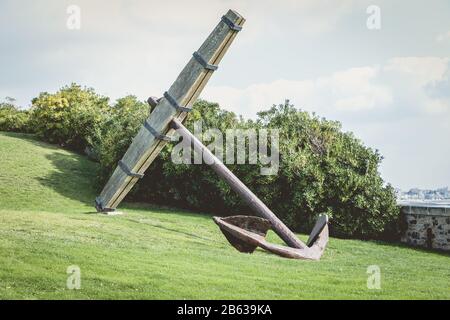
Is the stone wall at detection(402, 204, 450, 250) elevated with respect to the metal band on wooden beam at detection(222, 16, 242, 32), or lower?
lower

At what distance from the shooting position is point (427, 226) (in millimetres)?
17344

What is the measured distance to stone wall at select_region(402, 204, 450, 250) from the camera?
54.6ft

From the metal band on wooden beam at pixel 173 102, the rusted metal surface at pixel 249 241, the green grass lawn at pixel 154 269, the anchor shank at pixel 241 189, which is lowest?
the green grass lawn at pixel 154 269

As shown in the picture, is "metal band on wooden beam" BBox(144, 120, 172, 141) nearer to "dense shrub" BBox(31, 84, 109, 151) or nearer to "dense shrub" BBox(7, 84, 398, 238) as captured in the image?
"dense shrub" BBox(7, 84, 398, 238)

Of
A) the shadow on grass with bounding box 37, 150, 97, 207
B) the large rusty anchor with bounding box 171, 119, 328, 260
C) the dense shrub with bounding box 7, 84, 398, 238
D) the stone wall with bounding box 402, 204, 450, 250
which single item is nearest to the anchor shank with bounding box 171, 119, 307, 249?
the large rusty anchor with bounding box 171, 119, 328, 260

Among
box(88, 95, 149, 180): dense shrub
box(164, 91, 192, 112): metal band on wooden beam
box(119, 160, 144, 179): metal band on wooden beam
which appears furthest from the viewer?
box(88, 95, 149, 180): dense shrub

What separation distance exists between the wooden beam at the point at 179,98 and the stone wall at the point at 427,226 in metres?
12.6

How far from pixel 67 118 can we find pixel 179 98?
76.6 ft

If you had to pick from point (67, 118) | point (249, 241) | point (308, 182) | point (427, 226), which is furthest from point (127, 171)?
point (67, 118)

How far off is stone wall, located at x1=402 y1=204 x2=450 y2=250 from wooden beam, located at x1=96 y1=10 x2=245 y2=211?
12.6 metres

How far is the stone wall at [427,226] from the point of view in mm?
16641

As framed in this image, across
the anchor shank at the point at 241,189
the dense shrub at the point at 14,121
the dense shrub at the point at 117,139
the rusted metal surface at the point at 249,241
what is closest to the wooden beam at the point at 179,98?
the anchor shank at the point at 241,189

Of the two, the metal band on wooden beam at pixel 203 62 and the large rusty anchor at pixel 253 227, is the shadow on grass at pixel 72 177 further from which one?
the metal band on wooden beam at pixel 203 62
